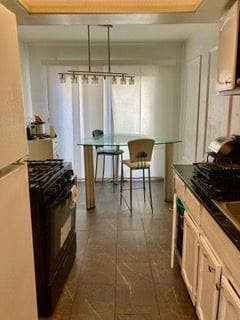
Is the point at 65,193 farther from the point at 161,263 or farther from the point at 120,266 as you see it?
the point at 161,263

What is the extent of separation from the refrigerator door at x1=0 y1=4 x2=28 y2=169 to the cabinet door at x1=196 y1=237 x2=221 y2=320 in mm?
1079

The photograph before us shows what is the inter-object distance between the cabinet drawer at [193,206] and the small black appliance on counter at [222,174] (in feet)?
0.27

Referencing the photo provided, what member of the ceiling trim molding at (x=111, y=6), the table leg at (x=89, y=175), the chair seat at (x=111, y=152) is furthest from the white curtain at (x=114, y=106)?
the ceiling trim molding at (x=111, y=6)

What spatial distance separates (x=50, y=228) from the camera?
6.31 ft

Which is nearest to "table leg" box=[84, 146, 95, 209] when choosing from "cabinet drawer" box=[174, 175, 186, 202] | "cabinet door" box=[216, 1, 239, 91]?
"cabinet drawer" box=[174, 175, 186, 202]

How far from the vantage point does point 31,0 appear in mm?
1981

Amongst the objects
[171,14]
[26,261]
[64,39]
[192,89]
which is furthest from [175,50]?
[26,261]

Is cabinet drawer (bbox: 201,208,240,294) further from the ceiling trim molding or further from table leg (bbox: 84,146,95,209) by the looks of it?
table leg (bbox: 84,146,95,209)

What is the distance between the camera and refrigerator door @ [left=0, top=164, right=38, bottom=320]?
1.10 meters

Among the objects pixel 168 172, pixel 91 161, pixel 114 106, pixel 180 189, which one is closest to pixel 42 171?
pixel 180 189

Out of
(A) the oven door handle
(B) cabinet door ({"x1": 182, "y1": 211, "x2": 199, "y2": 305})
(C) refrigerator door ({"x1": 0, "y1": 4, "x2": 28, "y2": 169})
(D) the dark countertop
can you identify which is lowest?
(B) cabinet door ({"x1": 182, "y1": 211, "x2": 199, "y2": 305})

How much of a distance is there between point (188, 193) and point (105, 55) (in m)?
3.64

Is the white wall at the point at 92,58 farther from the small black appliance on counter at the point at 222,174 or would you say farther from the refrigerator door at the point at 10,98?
the refrigerator door at the point at 10,98

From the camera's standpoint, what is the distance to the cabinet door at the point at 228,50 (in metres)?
1.74
